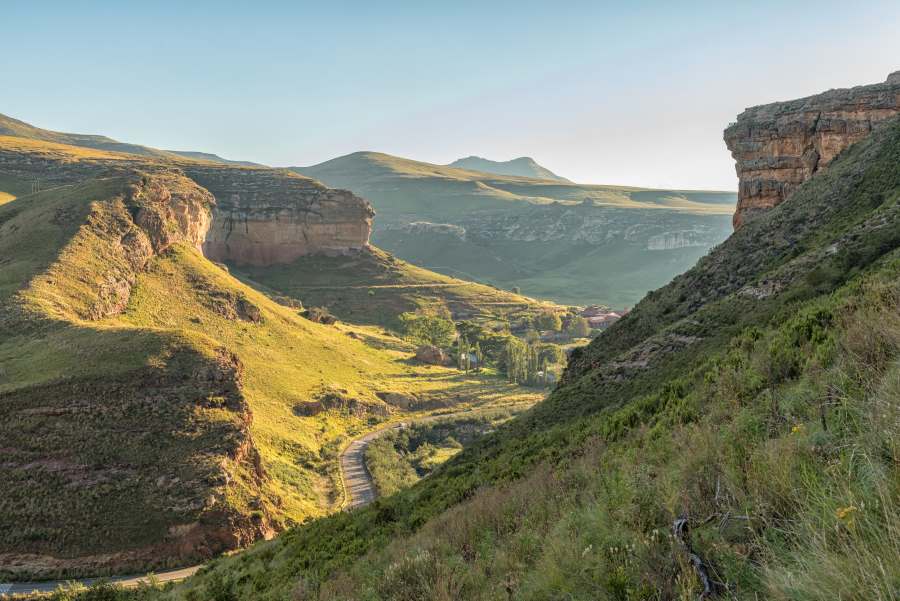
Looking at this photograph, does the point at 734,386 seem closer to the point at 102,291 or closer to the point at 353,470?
the point at 353,470

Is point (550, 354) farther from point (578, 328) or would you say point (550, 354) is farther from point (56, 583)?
point (56, 583)

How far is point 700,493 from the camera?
513 centimetres

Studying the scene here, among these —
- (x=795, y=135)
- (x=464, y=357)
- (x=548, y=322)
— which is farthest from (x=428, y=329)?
(x=795, y=135)

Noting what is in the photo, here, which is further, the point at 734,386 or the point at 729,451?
the point at 734,386

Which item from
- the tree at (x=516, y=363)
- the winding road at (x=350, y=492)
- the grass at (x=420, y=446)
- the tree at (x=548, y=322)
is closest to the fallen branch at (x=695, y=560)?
the winding road at (x=350, y=492)

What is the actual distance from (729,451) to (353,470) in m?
38.8

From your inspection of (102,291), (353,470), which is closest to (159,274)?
(102,291)

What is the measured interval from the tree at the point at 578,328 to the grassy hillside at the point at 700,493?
276ft

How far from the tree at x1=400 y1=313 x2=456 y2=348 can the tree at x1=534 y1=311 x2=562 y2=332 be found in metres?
21.0

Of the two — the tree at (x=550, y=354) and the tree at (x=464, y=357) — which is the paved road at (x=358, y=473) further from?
the tree at (x=550, y=354)

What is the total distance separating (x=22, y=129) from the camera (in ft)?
632

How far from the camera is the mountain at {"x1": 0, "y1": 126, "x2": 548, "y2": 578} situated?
24.4m

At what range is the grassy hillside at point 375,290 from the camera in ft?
308

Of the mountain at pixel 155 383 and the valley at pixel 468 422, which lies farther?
the mountain at pixel 155 383
